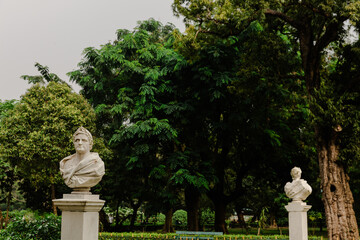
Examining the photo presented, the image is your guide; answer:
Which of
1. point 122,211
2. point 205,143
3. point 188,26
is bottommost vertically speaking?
point 122,211

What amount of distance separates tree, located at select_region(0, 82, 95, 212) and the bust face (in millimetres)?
10159

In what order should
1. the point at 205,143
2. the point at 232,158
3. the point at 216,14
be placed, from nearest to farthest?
the point at 216,14
the point at 205,143
the point at 232,158

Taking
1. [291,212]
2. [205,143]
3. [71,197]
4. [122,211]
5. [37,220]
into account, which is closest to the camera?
[71,197]

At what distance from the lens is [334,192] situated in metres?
11.8

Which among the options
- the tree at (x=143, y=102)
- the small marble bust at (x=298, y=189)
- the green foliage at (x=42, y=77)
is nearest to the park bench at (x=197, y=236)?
the tree at (x=143, y=102)

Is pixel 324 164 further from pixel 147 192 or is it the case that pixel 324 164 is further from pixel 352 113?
pixel 147 192

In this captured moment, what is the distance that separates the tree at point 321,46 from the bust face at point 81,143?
7.83 metres

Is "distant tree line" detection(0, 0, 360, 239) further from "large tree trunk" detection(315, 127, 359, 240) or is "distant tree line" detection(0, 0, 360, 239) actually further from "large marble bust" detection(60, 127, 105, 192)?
"large marble bust" detection(60, 127, 105, 192)

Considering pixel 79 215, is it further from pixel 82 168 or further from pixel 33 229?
pixel 33 229

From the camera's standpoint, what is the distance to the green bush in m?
10.3

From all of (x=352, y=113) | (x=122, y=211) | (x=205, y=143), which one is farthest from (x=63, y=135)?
(x=122, y=211)

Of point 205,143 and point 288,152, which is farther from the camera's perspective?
point 205,143

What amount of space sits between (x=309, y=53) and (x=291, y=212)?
21.6 feet

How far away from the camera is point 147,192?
1828 cm
